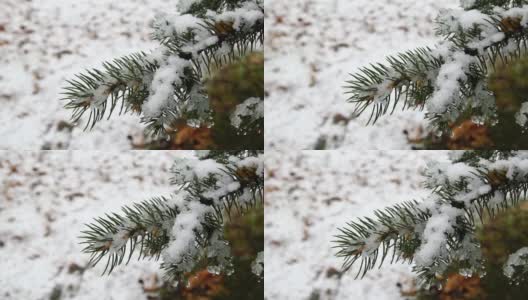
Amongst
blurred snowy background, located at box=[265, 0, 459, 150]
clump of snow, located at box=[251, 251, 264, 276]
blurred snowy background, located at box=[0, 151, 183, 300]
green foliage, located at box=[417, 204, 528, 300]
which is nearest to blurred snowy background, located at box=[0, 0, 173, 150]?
blurred snowy background, located at box=[0, 151, 183, 300]

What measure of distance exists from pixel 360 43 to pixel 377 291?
24.7 inches

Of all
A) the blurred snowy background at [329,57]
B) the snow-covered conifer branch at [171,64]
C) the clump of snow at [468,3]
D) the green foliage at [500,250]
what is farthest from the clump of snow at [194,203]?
the green foliage at [500,250]

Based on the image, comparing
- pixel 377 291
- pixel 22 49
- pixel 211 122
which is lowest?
pixel 377 291

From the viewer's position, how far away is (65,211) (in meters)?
1.38

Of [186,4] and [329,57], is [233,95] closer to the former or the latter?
[329,57]

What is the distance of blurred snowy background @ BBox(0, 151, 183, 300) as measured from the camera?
1.36 m

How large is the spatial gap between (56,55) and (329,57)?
69cm

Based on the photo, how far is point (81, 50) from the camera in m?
1.41

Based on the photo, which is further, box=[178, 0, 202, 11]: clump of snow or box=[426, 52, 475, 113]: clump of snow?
box=[178, 0, 202, 11]: clump of snow

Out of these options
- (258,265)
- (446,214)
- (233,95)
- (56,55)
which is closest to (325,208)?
(258,265)

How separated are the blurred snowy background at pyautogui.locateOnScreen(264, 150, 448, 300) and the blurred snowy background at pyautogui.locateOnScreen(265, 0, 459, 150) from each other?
0.04 m

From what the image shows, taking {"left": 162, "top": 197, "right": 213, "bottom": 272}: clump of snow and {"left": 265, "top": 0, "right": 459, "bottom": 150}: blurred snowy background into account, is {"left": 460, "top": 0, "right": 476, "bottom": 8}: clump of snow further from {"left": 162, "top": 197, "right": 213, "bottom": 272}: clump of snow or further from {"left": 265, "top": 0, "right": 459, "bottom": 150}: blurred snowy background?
{"left": 162, "top": 197, "right": 213, "bottom": 272}: clump of snow

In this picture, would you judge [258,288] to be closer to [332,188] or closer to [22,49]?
[332,188]

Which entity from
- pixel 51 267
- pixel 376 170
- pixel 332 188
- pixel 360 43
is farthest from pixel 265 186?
pixel 51 267
